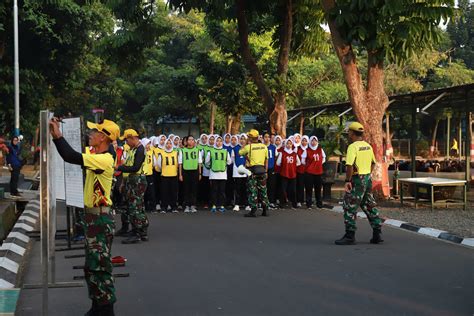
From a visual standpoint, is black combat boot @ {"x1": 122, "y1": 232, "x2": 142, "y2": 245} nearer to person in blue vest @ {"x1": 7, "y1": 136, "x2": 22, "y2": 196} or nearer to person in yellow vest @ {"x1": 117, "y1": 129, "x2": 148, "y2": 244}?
person in yellow vest @ {"x1": 117, "y1": 129, "x2": 148, "y2": 244}

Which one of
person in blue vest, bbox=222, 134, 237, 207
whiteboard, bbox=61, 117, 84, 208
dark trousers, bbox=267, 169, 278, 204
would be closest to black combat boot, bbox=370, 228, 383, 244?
whiteboard, bbox=61, 117, 84, 208

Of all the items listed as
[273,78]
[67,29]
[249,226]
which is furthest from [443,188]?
[67,29]

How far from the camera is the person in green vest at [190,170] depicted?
1597 centimetres

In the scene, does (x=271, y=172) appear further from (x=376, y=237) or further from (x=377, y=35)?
(x=376, y=237)

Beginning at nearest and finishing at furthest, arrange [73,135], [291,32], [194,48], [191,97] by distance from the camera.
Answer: [73,135] → [291,32] → [191,97] → [194,48]

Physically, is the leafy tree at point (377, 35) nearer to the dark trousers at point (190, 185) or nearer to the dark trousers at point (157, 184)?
the dark trousers at point (190, 185)

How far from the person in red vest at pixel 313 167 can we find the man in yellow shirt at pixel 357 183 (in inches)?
236

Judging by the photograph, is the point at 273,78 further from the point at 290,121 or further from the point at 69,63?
the point at 69,63

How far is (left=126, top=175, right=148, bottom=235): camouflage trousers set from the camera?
35.2 feet

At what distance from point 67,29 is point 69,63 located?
2668 millimetres

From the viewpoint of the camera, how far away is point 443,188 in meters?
15.4

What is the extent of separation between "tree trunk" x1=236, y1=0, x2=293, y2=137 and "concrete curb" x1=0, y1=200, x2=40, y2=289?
30.4 feet

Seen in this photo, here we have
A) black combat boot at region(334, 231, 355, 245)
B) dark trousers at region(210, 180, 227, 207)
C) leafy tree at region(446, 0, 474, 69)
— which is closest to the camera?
black combat boot at region(334, 231, 355, 245)

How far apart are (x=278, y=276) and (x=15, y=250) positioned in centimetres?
406
